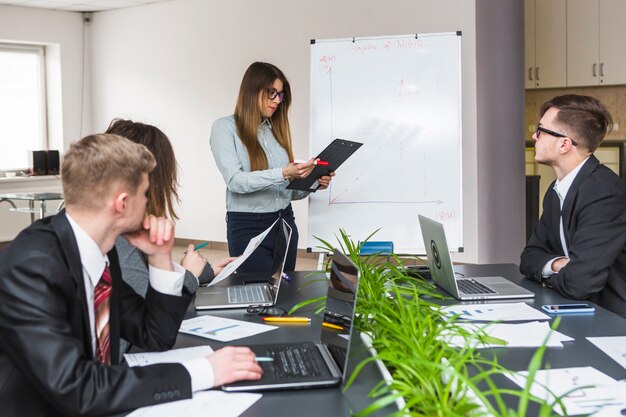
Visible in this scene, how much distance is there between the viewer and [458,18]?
6.17 meters

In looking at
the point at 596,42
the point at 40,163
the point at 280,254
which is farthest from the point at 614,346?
the point at 40,163

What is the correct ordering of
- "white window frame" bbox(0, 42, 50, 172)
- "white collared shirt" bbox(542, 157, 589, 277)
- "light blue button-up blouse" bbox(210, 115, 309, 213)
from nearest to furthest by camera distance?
"white collared shirt" bbox(542, 157, 589, 277)
"light blue button-up blouse" bbox(210, 115, 309, 213)
"white window frame" bbox(0, 42, 50, 172)

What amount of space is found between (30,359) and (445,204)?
9.41 ft

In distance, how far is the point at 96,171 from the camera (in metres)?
1.50

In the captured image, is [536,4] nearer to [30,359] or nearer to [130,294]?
[130,294]

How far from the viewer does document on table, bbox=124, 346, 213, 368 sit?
68.1 inches

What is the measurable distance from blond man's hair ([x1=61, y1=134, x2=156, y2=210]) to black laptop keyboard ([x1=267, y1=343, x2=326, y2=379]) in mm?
491

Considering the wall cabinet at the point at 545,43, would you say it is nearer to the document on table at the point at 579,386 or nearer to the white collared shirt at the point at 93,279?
the document on table at the point at 579,386

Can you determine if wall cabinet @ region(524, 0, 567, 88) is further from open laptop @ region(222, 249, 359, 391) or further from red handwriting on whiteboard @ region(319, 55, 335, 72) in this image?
open laptop @ region(222, 249, 359, 391)

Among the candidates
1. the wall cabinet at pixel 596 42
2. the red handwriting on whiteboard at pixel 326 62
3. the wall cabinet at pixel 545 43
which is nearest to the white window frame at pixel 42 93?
the wall cabinet at pixel 545 43

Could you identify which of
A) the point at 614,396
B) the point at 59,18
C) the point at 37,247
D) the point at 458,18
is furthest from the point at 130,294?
the point at 59,18

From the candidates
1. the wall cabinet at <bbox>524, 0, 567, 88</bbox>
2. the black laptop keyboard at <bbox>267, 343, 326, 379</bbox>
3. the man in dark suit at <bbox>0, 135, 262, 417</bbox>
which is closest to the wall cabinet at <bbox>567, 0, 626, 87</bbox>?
the wall cabinet at <bbox>524, 0, 567, 88</bbox>

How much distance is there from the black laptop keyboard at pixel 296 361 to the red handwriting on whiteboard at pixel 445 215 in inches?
90.0

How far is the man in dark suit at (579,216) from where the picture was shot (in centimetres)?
246
